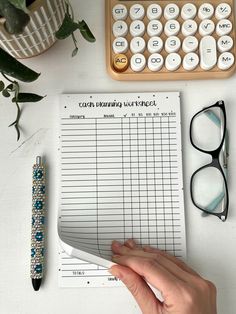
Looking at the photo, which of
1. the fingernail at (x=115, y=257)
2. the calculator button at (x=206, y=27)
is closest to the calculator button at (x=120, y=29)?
the calculator button at (x=206, y=27)

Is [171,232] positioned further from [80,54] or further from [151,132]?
[80,54]

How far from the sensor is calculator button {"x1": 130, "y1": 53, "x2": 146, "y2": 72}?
587 mm

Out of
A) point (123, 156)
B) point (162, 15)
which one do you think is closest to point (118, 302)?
point (123, 156)

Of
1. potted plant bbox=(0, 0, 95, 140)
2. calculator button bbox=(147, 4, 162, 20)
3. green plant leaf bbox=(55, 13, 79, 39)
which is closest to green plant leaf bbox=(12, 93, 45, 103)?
potted plant bbox=(0, 0, 95, 140)

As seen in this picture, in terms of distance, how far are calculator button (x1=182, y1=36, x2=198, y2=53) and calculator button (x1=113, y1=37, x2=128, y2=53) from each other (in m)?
0.09

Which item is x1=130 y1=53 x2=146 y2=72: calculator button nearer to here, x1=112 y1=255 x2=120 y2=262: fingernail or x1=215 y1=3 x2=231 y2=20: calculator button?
x1=215 y1=3 x2=231 y2=20: calculator button

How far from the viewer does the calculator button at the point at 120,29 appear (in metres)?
0.59

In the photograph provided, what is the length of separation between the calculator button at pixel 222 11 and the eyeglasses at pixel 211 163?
129 millimetres

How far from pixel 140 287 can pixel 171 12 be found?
0.39 metres

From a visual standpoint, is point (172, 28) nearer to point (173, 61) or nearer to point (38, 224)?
point (173, 61)

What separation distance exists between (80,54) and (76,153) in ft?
0.51

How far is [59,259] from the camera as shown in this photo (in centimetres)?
57

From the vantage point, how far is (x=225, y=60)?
0.59 meters

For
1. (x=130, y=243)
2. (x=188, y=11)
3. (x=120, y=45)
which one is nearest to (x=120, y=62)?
(x=120, y=45)
